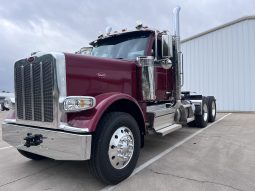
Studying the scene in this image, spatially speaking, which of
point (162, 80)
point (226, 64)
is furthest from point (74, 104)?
point (226, 64)

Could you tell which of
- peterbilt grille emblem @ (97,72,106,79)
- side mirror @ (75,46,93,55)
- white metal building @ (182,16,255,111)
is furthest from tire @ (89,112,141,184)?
white metal building @ (182,16,255,111)

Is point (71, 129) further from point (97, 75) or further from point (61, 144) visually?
point (97, 75)

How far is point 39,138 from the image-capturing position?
350cm

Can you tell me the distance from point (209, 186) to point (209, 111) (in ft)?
21.3

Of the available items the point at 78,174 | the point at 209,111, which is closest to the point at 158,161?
the point at 78,174

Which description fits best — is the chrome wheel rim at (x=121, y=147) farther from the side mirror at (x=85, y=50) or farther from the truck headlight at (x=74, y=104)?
the side mirror at (x=85, y=50)

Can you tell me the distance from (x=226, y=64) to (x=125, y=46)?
35.0 feet

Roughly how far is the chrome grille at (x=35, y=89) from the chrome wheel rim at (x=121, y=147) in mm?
896

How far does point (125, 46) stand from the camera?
5.08 metres

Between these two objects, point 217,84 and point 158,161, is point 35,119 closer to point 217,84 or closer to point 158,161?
point 158,161

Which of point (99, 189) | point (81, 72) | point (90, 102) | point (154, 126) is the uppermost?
point (81, 72)

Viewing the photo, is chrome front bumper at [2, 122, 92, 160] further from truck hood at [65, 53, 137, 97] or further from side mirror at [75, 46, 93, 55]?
side mirror at [75, 46, 93, 55]

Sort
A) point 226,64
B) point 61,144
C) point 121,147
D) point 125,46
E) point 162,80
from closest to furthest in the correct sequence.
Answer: point 61,144, point 121,147, point 125,46, point 162,80, point 226,64

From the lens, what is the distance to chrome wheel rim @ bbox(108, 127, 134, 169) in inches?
140
